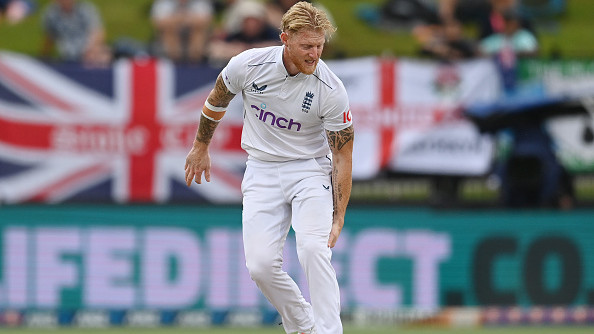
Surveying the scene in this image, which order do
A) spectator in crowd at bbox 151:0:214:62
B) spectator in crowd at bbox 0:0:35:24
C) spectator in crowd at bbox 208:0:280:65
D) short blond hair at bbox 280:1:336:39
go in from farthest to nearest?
1. spectator in crowd at bbox 0:0:35:24
2. spectator in crowd at bbox 151:0:214:62
3. spectator in crowd at bbox 208:0:280:65
4. short blond hair at bbox 280:1:336:39

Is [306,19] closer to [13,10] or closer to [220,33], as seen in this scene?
[220,33]

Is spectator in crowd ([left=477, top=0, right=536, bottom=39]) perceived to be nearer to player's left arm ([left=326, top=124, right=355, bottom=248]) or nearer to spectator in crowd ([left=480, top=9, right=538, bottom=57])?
spectator in crowd ([left=480, top=9, right=538, bottom=57])

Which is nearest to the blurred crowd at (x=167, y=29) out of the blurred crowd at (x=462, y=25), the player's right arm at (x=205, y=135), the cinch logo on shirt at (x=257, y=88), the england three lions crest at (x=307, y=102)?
the blurred crowd at (x=462, y=25)

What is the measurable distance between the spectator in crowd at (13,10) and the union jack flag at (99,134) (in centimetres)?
483

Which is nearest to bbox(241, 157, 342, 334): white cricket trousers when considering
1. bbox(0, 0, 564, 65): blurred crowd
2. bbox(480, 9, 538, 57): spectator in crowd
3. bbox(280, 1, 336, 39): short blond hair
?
bbox(280, 1, 336, 39): short blond hair

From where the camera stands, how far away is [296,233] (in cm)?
759

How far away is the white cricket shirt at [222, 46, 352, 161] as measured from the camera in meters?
7.50

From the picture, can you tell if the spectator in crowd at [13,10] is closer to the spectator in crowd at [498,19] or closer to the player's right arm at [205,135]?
the spectator in crowd at [498,19]

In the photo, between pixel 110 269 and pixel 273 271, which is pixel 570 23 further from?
pixel 273 271

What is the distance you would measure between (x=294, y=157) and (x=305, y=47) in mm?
907

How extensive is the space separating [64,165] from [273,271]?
196 inches

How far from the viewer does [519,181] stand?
12.4 meters

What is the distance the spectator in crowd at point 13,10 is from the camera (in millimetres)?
16438

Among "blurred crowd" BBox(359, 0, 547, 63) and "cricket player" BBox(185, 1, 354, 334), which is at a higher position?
"blurred crowd" BBox(359, 0, 547, 63)
